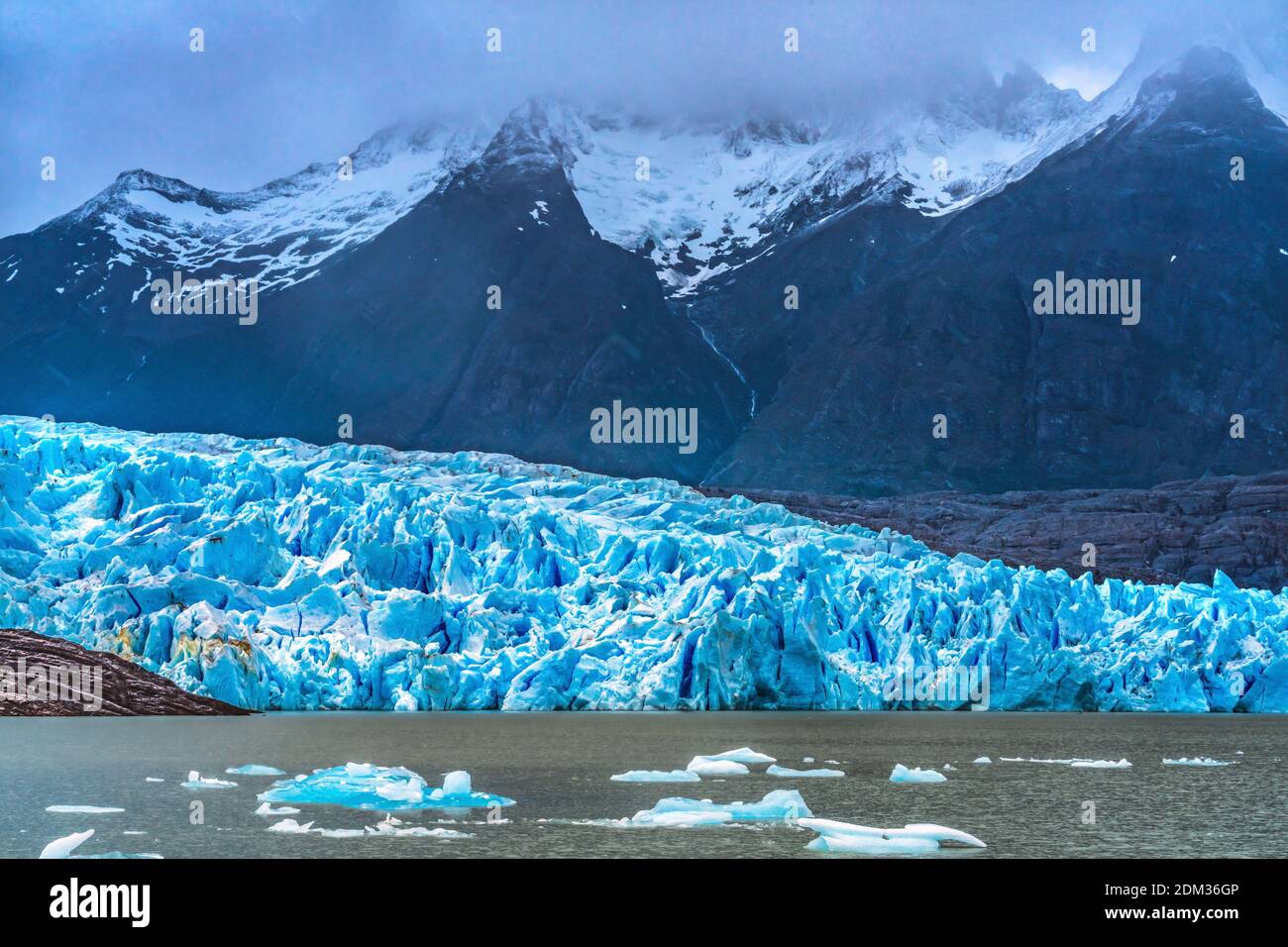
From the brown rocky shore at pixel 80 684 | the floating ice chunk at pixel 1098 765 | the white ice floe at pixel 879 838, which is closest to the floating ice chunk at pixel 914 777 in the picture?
the floating ice chunk at pixel 1098 765

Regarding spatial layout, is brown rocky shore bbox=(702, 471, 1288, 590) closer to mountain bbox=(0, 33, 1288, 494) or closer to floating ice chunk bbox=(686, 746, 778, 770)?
mountain bbox=(0, 33, 1288, 494)

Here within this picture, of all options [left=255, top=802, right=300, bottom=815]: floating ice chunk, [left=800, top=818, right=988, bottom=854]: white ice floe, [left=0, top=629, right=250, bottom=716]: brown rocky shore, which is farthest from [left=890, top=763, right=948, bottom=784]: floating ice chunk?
[left=0, top=629, right=250, bottom=716]: brown rocky shore

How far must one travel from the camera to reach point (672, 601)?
58.3 metres

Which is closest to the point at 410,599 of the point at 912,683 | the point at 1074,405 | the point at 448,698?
the point at 448,698

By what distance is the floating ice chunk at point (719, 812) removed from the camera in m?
26.2

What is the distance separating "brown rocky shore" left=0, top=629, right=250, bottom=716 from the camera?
5200 cm

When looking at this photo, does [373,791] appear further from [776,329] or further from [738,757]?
[776,329]

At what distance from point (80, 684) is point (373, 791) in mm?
31246

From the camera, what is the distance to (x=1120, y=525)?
116688 millimetres

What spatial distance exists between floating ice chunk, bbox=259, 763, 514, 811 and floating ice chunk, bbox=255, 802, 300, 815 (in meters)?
0.22

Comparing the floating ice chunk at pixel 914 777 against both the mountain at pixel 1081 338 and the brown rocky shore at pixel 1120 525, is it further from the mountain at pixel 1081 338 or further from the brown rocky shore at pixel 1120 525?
the mountain at pixel 1081 338

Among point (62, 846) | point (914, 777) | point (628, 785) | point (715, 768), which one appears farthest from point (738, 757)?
point (62, 846)
